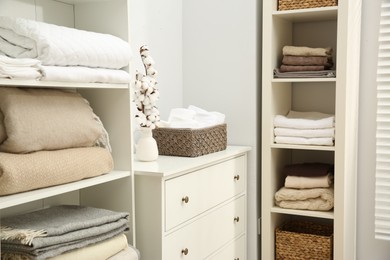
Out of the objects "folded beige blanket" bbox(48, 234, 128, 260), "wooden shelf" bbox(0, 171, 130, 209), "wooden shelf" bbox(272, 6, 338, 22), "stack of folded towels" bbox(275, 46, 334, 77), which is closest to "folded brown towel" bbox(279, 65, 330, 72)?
"stack of folded towels" bbox(275, 46, 334, 77)

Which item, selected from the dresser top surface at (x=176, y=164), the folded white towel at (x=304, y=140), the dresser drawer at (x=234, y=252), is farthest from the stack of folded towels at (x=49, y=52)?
the folded white towel at (x=304, y=140)

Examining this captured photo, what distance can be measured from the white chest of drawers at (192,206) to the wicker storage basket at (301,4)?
2.48 ft

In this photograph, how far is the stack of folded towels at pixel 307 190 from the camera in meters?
2.34

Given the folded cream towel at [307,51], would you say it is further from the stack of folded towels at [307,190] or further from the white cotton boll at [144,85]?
the white cotton boll at [144,85]

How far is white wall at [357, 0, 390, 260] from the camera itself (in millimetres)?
2486

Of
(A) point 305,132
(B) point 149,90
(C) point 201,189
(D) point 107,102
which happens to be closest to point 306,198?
(A) point 305,132

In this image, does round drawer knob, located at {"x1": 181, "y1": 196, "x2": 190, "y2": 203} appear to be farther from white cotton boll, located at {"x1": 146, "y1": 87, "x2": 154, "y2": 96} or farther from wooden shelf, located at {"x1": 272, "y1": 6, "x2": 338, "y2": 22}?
wooden shelf, located at {"x1": 272, "y1": 6, "x2": 338, "y2": 22}

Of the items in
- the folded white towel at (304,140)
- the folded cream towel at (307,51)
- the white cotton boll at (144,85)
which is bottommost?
the folded white towel at (304,140)

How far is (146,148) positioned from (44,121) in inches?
24.1

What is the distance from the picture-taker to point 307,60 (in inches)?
91.9

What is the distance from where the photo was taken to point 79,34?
1.44 m

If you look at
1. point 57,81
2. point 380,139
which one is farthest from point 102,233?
point 380,139

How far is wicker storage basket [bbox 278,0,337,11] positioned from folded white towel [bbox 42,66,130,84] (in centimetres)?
109

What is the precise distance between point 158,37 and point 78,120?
1.05 meters
